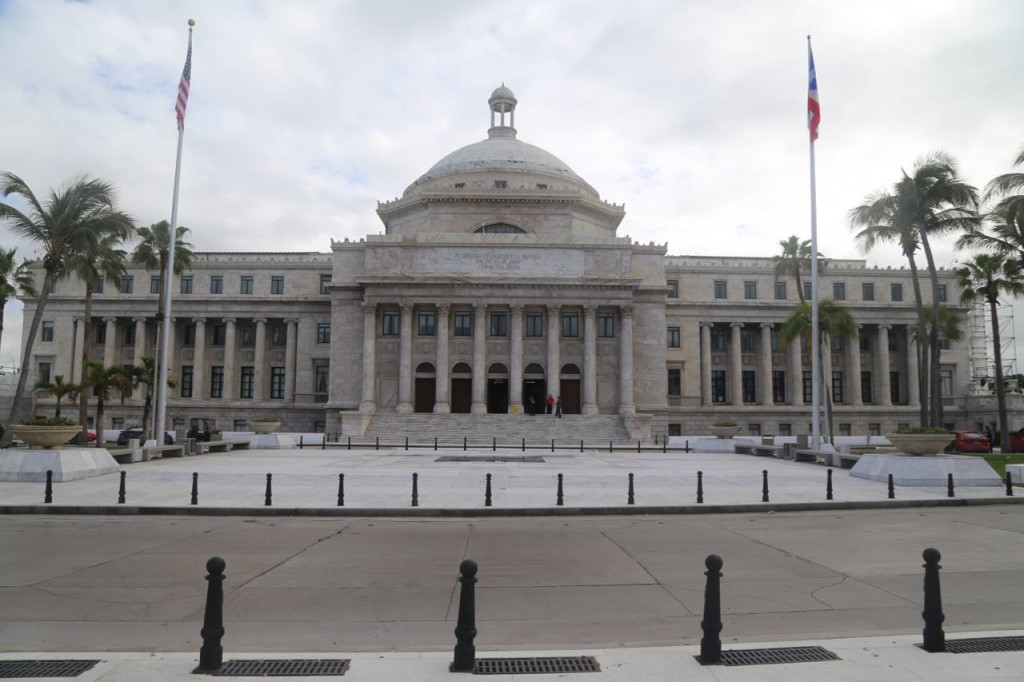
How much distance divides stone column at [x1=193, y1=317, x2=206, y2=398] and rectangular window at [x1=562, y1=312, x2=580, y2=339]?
33938mm

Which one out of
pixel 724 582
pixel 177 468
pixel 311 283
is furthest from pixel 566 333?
pixel 724 582

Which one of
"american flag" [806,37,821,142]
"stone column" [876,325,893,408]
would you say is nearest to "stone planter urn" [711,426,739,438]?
"american flag" [806,37,821,142]

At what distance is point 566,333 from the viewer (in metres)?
61.2

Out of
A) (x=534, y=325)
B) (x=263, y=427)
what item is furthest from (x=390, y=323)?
(x=263, y=427)

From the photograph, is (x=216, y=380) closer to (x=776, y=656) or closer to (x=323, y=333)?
(x=323, y=333)

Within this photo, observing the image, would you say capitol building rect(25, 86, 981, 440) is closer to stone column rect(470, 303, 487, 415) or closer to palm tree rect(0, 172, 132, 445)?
stone column rect(470, 303, 487, 415)

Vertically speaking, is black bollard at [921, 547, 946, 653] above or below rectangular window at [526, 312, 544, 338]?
below

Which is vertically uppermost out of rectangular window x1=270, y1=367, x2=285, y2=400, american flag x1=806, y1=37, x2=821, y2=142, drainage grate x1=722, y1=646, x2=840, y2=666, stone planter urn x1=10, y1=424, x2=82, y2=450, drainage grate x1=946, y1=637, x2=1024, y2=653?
american flag x1=806, y1=37, x2=821, y2=142

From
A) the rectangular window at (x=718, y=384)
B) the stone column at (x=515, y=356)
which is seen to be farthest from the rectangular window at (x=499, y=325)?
the rectangular window at (x=718, y=384)

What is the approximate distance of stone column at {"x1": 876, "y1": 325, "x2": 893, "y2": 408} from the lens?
69062 mm

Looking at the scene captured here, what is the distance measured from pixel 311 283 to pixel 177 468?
144 ft

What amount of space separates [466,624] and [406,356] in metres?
53.7

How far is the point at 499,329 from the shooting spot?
61281mm

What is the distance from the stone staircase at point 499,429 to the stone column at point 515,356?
13.3 feet
